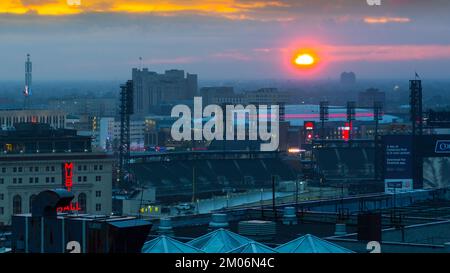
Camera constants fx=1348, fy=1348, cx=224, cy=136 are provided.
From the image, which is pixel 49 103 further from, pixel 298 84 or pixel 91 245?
pixel 91 245

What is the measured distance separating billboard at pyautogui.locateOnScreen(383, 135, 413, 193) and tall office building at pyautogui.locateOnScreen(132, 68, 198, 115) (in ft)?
147

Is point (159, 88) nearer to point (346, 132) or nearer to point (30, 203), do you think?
point (346, 132)

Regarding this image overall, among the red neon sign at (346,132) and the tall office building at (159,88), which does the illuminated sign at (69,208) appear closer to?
the red neon sign at (346,132)

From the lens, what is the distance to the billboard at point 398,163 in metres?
25.3

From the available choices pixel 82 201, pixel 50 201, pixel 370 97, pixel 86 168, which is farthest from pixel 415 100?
pixel 370 97

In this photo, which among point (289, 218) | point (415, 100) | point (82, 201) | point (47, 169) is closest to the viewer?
point (289, 218)

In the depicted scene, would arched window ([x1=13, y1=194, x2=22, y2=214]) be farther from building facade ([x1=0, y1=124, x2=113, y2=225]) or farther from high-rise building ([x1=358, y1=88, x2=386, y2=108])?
high-rise building ([x1=358, y1=88, x2=386, y2=108])

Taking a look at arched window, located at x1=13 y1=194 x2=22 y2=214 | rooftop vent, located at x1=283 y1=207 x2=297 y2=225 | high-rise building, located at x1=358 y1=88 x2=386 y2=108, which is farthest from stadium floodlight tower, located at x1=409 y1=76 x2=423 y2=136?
high-rise building, located at x1=358 y1=88 x2=386 y2=108

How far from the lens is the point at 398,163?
25641 mm

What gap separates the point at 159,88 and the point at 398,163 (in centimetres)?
4702

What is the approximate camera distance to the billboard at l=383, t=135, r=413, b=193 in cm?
2530

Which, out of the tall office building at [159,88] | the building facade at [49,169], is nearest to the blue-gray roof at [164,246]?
the building facade at [49,169]

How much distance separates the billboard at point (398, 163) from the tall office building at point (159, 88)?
1765 inches
